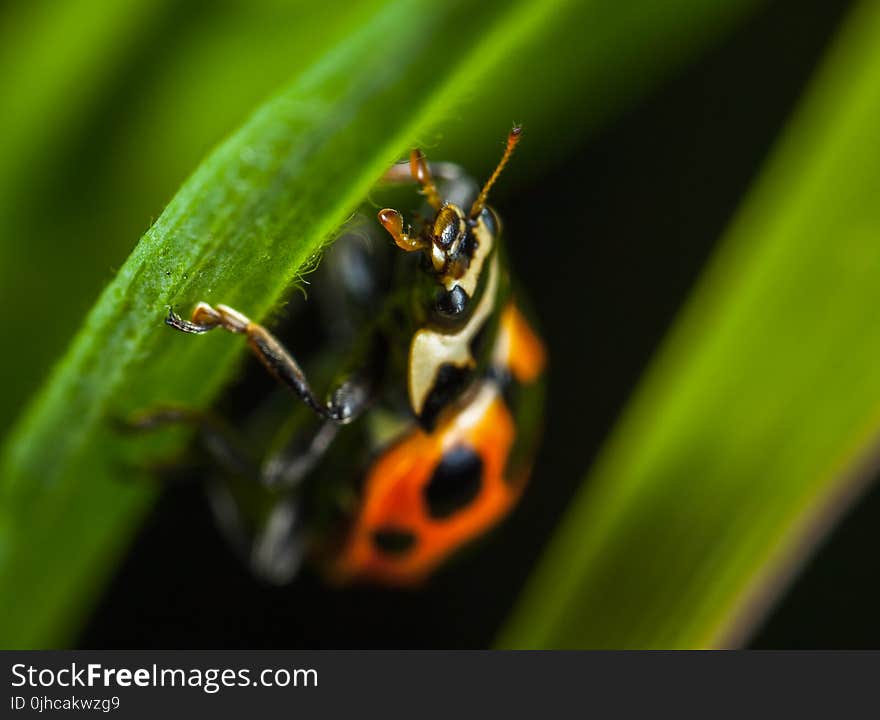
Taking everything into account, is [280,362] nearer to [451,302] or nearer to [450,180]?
[451,302]

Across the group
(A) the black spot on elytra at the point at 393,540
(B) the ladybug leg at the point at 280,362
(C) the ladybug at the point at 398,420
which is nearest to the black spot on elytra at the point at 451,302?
(C) the ladybug at the point at 398,420

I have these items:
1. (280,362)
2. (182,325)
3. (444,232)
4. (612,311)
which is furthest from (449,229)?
(612,311)

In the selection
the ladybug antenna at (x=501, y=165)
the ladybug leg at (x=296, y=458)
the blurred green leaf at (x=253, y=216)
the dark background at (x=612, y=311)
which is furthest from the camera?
the dark background at (x=612, y=311)

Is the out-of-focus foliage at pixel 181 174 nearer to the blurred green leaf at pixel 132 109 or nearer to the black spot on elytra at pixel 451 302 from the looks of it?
the blurred green leaf at pixel 132 109

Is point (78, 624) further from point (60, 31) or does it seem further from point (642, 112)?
point (642, 112)

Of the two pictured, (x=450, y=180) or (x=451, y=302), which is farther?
(x=450, y=180)

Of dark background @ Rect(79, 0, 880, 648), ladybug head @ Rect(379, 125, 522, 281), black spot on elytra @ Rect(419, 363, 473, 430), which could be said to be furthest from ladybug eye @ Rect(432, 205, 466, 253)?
dark background @ Rect(79, 0, 880, 648)
